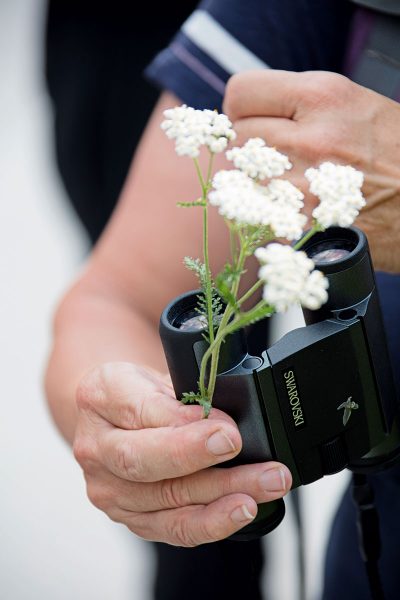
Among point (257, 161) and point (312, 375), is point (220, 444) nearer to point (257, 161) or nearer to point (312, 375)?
point (312, 375)

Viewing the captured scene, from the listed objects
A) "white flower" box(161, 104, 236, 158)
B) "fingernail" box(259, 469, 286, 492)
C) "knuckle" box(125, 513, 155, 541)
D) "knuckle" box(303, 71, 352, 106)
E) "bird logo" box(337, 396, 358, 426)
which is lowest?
"knuckle" box(125, 513, 155, 541)

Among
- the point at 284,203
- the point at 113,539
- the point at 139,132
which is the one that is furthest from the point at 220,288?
the point at 113,539

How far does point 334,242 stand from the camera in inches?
24.8

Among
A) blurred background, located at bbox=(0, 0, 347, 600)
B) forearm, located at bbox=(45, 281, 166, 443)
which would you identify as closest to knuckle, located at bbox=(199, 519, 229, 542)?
forearm, located at bbox=(45, 281, 166, 443)

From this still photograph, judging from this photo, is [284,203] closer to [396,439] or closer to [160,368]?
[396,439]

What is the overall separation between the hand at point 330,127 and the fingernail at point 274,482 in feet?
0.69

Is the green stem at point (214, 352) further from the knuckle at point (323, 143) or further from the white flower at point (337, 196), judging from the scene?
the knuckle at point (323, 143)

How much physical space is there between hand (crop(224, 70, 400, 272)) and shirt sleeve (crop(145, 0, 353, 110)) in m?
0.13

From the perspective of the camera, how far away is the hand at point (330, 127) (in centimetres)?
68

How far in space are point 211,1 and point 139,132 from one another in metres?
0.52

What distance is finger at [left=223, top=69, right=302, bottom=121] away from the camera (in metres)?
0.69

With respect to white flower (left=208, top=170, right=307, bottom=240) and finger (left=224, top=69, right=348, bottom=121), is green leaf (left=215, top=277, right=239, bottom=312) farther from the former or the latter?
finger (left=224, top=69, right=348, bottom=121)

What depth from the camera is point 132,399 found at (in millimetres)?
A: 647

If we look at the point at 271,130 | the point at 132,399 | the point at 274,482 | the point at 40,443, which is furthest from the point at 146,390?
the point at 40,443
